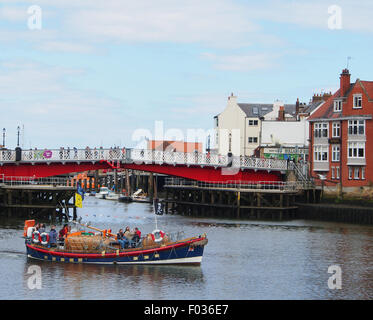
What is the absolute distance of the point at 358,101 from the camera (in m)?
90.2

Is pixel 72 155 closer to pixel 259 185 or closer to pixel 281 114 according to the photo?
pixel 259 185

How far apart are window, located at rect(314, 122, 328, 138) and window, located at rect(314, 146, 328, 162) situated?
146 cm

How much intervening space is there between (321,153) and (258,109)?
4958 cm

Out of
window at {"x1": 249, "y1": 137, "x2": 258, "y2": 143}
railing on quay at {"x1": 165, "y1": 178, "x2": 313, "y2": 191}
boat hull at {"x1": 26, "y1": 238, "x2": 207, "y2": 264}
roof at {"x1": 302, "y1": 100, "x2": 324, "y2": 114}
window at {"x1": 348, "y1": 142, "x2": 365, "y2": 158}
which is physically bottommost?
boat hull at {"x1": 26, "y1": 238, "x2": 207, "y2": 264}

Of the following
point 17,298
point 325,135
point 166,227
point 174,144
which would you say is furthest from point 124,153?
point 174,144

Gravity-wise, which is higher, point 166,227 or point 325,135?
point 325,135

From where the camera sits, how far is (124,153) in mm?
88188

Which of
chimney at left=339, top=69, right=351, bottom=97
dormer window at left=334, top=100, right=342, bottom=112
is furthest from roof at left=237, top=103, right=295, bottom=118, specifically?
chimney at left=339, top=69, right=351, bottom=97

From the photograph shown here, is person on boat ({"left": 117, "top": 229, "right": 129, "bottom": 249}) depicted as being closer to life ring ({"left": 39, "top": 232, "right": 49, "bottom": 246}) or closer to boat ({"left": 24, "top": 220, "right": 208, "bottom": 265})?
boat ({"left": 24, "top": 220, "right": 208, "bottom": 265})

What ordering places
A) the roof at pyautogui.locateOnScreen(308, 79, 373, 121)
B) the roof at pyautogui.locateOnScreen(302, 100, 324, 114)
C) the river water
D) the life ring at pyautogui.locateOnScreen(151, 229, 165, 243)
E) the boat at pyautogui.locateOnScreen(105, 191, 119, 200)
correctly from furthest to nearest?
the boat at pyautogui.locateOnScreen(105, 191, 119, 200)
the roof at pyautogui.locateOnScreen(302, 100, 324, 114)
the roof at pyautogui.locateOnScreen(308, 79, 373, 121)
the life ring at pyautogui.locateOnScreen(151, 229, 165, 243)
the river water

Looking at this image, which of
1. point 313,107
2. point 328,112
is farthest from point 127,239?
point 313,107

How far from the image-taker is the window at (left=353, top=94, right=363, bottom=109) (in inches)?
3546

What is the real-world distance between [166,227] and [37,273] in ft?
88.4
